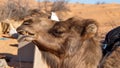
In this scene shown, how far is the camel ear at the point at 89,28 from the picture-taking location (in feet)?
17.5

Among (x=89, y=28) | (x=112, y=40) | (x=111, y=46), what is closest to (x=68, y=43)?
(x=89, y=28)

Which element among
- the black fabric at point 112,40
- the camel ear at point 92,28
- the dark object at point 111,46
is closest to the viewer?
the camel ear at point 92,28

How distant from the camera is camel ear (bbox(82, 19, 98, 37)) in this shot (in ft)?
17.5

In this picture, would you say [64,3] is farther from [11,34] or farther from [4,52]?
[4,52]

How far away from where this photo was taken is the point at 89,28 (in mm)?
5398

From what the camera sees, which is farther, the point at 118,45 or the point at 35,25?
the point at 118,45

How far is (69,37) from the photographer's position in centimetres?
561

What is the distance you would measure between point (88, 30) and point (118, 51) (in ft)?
1.71

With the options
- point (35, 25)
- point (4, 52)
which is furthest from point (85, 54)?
point (4, 52)

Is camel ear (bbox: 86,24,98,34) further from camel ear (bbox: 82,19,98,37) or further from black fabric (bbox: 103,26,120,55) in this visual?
black fabric (bbox: 103,26,120,55)

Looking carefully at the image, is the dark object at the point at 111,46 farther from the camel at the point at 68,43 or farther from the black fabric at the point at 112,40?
the camel at the point at 68,43

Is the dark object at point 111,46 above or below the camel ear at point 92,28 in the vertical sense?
below

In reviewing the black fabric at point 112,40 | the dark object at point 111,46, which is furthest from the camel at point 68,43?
the black fabric at point 112,40

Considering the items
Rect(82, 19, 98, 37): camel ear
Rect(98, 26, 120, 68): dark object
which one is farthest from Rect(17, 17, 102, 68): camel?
Rect(98, 26, 120, 68): dark object
